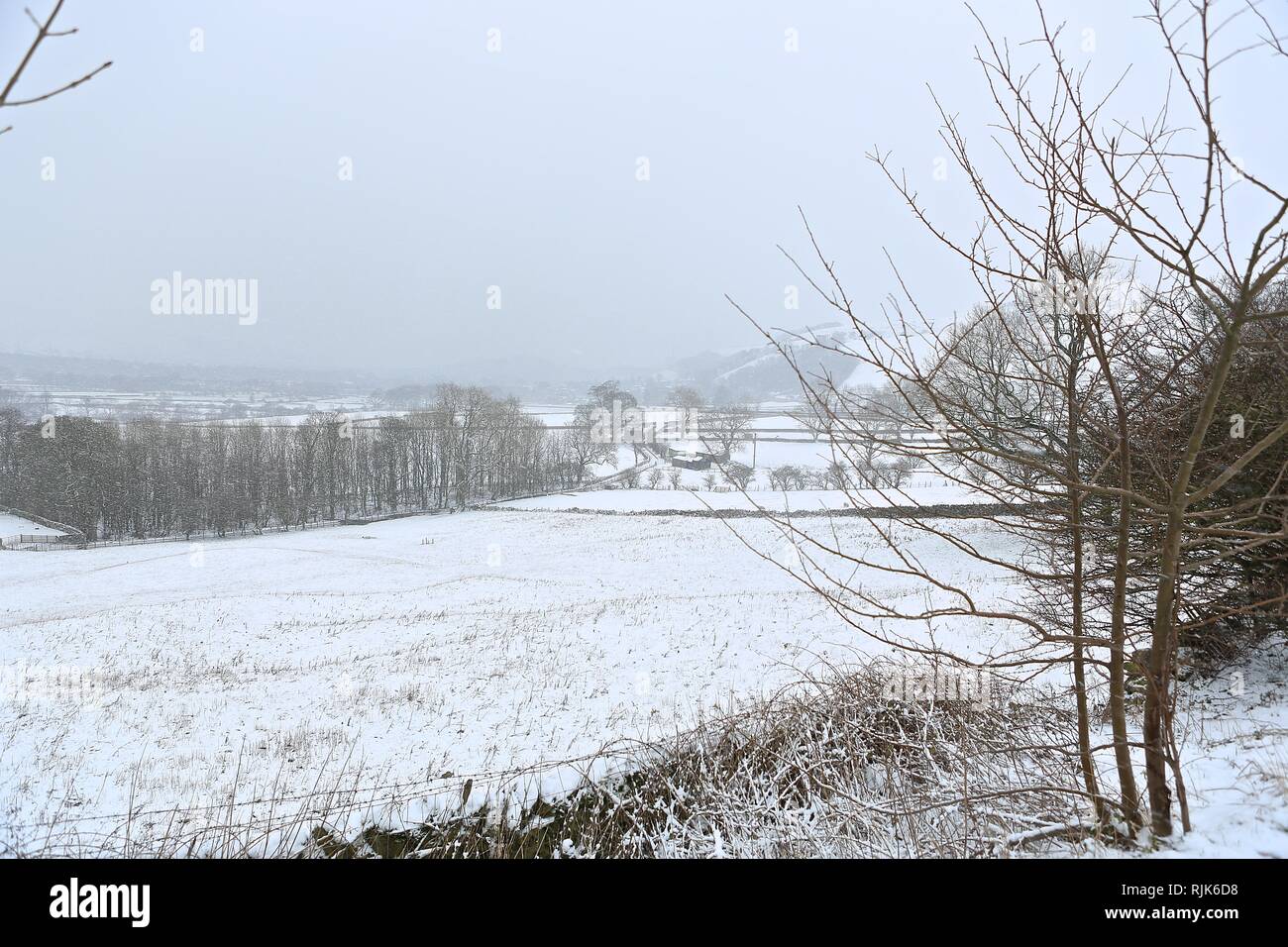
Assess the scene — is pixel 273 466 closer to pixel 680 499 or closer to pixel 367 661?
pixel 680 499

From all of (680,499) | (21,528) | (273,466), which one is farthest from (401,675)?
(273,466)

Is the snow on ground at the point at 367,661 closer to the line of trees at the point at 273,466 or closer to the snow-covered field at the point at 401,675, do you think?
the snow-covered field at the point at 401,675

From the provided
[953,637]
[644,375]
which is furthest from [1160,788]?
[644,375]

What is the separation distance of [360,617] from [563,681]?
8.17m

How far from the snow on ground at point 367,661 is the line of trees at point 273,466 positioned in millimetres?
9209

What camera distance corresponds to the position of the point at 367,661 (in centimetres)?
1181

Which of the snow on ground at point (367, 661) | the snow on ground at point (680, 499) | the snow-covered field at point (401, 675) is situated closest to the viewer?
the snow-covered field at point (401, 675)

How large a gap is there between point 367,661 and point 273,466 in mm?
31030

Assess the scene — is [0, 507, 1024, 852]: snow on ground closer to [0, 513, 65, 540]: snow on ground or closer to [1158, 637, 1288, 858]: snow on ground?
[1158, 637, 1288, 858]: snow on ground

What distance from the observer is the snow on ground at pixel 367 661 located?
6.75 m

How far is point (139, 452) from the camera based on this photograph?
113 feet

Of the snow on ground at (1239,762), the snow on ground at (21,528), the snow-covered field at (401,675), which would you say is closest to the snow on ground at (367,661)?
the snow-covered field at (401,675)

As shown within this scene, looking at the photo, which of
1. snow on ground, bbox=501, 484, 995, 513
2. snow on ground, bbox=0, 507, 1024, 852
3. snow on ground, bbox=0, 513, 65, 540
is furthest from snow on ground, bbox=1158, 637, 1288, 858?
snow on ground, bbox=0, 513, 65, 540
